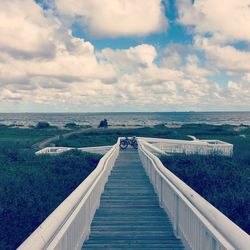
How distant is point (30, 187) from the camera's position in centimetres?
1391

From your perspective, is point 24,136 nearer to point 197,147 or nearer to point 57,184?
point 197,147

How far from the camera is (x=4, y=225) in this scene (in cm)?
981

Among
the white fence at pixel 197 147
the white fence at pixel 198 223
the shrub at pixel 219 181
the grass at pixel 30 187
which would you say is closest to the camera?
the white fence at pixel 198 223

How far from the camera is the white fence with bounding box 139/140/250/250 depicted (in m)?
3.67

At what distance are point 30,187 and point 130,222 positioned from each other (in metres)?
6.93

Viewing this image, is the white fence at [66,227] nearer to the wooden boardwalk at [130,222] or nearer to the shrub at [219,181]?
the wooden boardwalk at [130,222]

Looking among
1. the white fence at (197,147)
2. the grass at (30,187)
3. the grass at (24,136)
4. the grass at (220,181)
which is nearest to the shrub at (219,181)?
the grass at (220,181)

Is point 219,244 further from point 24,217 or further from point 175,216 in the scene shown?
point 24,217

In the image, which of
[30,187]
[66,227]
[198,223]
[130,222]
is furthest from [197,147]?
[66,227]

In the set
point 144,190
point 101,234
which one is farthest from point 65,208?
point 144,190

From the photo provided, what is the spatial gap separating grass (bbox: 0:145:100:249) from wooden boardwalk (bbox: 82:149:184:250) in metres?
2.08

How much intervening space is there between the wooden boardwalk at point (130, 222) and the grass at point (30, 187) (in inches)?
81.9

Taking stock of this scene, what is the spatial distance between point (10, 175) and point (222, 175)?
9391 mm

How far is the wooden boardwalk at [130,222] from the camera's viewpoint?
265 inches
